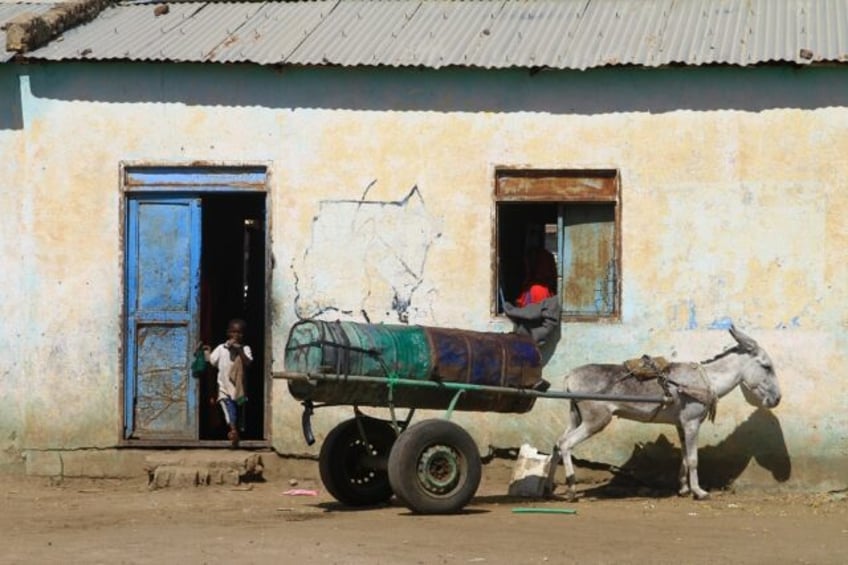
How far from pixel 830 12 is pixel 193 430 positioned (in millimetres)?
6233

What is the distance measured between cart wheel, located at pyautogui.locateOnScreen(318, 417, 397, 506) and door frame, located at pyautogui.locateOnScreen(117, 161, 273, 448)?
70.9 inches

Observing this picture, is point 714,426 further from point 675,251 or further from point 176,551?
point 176,551

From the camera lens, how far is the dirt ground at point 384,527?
10.5m

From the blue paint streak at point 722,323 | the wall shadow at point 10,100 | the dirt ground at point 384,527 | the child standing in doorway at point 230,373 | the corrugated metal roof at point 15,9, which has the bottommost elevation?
the dirt ground at point 384,527

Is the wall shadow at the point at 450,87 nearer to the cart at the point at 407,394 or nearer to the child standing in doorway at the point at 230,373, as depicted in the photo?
the child standing in doorway at the point at 230,373

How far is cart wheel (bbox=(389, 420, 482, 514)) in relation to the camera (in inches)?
476

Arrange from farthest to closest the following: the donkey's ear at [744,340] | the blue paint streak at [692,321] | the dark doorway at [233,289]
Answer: the dark doorway at [233,289]
the blue paint streak at [692,321]
the donkey's ear at [744,340]

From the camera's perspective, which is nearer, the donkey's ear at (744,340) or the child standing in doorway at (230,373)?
the donkey's ear at (744,340)

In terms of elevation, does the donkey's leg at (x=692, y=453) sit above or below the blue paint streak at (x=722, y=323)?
below

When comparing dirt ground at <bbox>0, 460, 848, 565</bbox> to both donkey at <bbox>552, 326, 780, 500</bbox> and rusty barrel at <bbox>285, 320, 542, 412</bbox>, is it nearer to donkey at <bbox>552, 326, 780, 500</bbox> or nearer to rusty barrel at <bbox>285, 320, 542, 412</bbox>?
donkey at <bbox>552, 326, 780, 500</bbox>

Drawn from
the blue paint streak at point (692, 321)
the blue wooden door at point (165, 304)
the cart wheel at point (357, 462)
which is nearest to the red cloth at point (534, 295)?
the blue paint streak at point (692, 321)

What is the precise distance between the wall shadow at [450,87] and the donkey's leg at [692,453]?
2.50 m

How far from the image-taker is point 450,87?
14.4m

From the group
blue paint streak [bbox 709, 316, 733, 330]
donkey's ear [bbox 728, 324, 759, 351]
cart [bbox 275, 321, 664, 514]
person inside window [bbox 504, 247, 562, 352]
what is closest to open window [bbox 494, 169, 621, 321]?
person inside window [bbox 504, 247, 562, 352]
